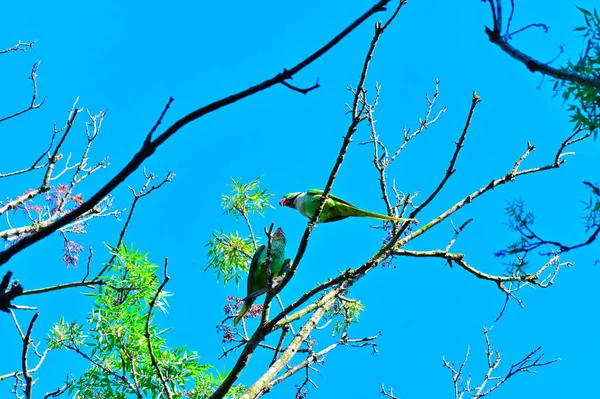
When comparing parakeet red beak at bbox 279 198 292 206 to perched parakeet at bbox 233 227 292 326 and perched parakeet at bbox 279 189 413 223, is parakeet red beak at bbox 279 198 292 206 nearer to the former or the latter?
perched parakeet at bbox 279 189 413 223

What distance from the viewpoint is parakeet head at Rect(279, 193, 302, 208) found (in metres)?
5.64

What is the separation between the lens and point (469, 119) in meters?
3.08

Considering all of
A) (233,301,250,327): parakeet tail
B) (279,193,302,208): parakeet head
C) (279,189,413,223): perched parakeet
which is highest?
(279,193,302,208): parakeet head

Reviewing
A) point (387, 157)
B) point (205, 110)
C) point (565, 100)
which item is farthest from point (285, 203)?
point (205, 110)

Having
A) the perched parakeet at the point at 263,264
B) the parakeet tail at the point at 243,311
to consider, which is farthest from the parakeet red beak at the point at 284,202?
the parakeet tail at the point at 243,311

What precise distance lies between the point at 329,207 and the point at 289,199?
1.11m

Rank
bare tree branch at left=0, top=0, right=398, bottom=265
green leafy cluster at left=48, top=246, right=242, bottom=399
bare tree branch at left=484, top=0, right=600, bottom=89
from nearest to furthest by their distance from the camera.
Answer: bare tree branch at left=0, top=0, right=398, bottom=265, bare tree branch at left=484, top=0, right=600, bottom=89, green leafy cluster at left=48, top=246, right=242, bottom=399

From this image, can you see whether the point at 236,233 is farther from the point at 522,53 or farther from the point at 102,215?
the point at 522,53

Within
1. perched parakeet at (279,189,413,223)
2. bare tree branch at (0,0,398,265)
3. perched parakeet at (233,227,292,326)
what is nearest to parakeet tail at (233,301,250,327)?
perched parakeet at (233,227,292,326)

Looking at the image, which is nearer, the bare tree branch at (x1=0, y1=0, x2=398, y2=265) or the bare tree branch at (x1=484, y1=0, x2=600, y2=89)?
the bare tree branch at (x1=0, y1=0, x2=398, y2=265)

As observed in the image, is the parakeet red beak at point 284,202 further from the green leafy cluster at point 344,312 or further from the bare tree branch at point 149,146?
the bare tree branch at point 149,146

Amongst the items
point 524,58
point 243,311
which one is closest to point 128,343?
point 243,311

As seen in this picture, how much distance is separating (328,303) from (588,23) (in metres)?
2.96

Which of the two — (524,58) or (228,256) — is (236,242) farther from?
(524,58)
